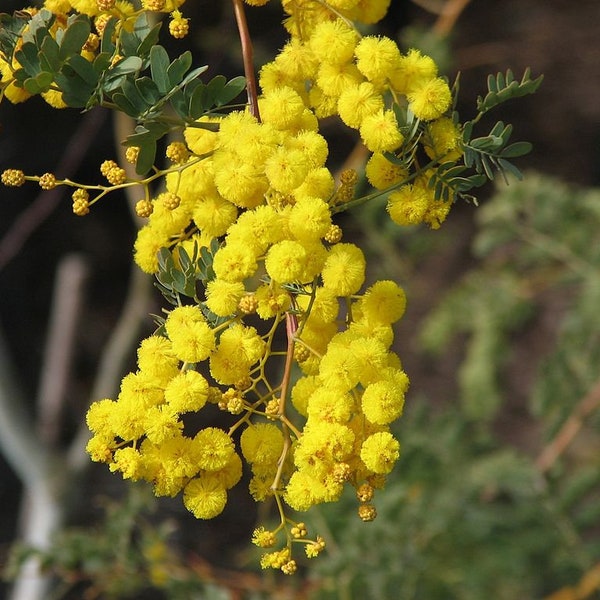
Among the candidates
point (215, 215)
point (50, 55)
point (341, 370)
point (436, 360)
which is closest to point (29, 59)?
point (50, 55)

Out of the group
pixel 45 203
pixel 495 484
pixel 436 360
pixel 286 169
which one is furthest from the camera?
pixel 436 360

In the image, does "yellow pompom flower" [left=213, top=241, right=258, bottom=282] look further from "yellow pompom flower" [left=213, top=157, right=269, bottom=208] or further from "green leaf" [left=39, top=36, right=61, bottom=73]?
"green leaf" [left=39, top=36, right=61, bottom=73]

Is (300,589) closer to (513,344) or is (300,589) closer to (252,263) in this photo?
(252,263)

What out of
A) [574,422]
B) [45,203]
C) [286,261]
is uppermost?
[286,261]

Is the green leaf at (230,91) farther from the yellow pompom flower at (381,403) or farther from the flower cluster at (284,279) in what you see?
the yellow pompom flower at (381,403)

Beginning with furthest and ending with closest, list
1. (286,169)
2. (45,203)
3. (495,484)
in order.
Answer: (45,203) → (495,484) → (286,169)

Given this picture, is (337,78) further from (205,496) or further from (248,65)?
(205,496)
